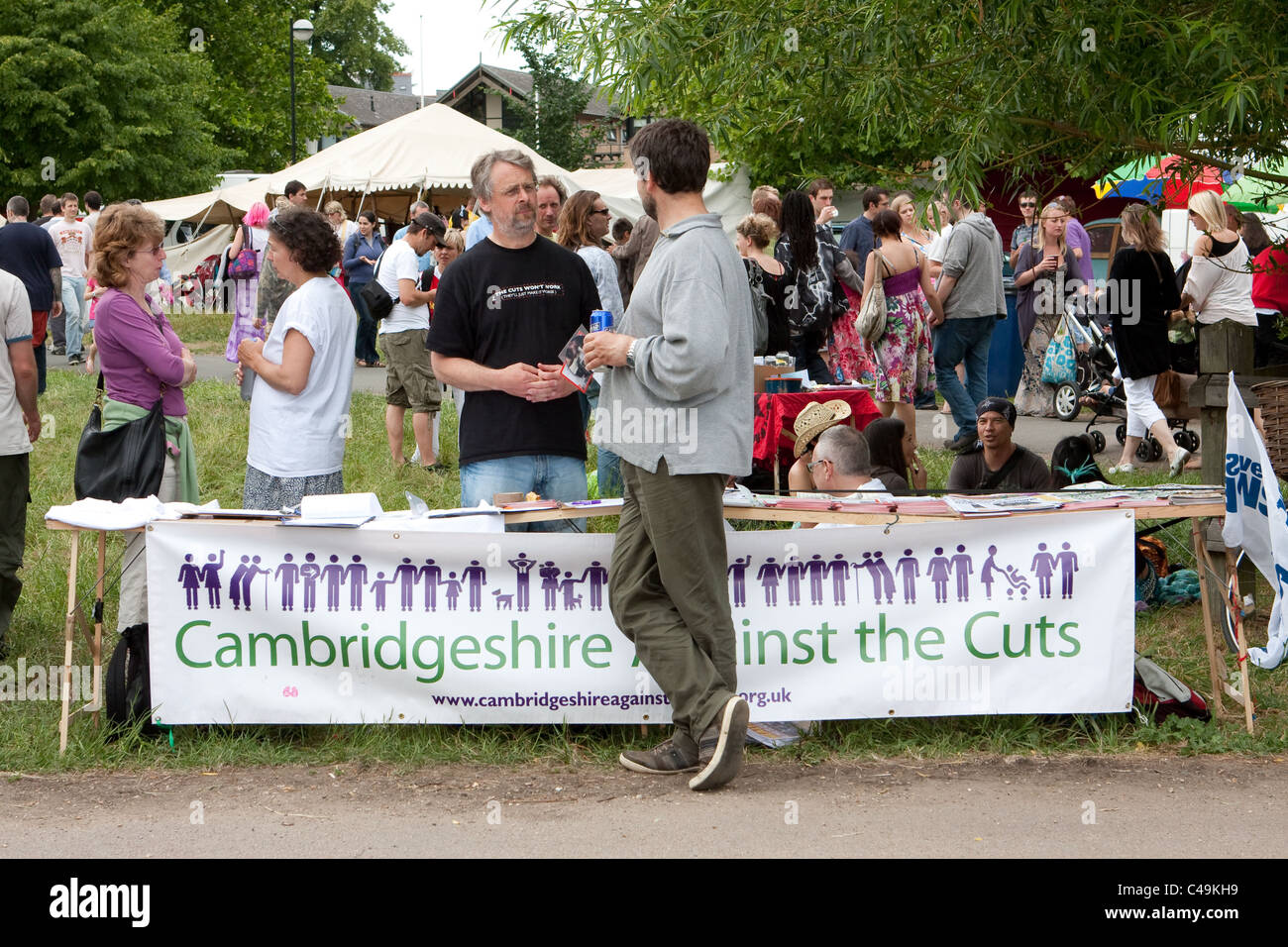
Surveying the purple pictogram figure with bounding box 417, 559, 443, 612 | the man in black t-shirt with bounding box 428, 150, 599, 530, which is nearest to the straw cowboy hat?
the man in black t-shirt with bounding box 428, 150, 599, 530

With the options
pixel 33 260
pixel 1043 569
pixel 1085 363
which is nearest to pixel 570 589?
pixel 1043 569

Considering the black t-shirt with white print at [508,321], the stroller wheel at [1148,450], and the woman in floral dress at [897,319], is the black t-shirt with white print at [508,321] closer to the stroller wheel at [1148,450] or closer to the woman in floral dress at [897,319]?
the woman in floral dress at [897,319]

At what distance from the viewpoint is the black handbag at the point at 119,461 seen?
591cm

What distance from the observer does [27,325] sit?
6.34 meters

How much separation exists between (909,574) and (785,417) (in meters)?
3.45

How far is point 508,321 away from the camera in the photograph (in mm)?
5504

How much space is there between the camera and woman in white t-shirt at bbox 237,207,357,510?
579 centimetres

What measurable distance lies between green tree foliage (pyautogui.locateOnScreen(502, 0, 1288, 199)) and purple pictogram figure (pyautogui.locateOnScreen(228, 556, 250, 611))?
8.06 feet

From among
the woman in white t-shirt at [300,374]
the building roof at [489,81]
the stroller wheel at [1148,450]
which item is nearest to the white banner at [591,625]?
the woman in white t-shirt at [300,374]

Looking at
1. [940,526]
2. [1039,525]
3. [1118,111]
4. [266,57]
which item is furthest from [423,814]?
[266,57]

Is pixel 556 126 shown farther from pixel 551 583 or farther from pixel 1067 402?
pixel 551 583

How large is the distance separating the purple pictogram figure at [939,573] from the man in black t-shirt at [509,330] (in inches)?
59.7
